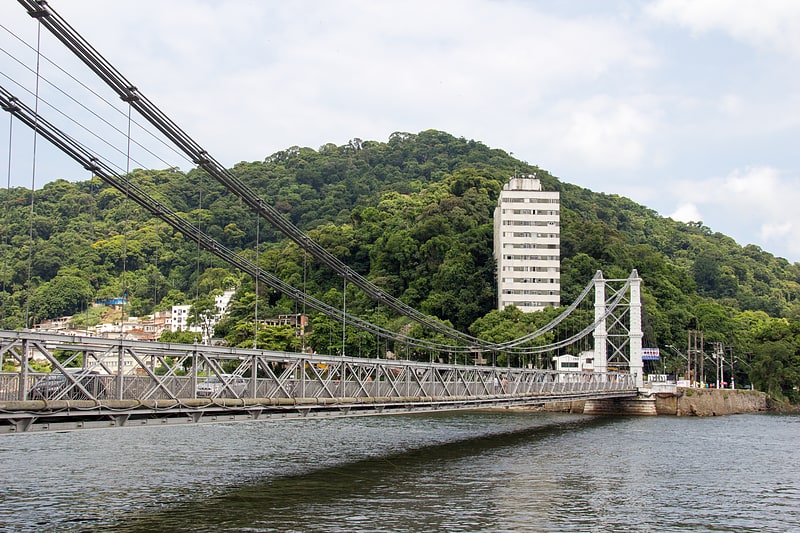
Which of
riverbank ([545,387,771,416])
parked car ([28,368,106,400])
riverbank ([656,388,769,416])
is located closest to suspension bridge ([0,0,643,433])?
parked car ([28,368,106,400])

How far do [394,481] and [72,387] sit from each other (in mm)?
11672

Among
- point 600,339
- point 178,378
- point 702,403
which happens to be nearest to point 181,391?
point 178,378

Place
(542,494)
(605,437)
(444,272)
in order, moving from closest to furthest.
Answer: (542,494)
(605,437)
(444,272)

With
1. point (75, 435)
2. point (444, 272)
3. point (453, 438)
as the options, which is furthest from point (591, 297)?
point (75, 435)

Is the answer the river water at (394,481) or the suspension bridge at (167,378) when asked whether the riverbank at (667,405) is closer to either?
the river water at (394,481)

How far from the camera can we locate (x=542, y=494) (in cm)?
2631

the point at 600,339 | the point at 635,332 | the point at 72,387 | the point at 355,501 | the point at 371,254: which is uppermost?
the point at 371,254

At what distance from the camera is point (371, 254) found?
97500mm

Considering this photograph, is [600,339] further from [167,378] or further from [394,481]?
[167,378]

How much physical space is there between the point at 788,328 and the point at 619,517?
2738 inches

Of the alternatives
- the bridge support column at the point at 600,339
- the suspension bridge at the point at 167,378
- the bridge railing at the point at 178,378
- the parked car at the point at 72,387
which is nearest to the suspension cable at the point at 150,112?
the suspension bridge at the point at 167,378

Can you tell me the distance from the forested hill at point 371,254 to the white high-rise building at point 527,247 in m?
2.00

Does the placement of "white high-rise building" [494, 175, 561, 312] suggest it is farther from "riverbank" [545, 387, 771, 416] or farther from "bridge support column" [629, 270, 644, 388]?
"riverbank" [545, 387, 771, 416]

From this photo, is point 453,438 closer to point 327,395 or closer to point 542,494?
point 327,395
